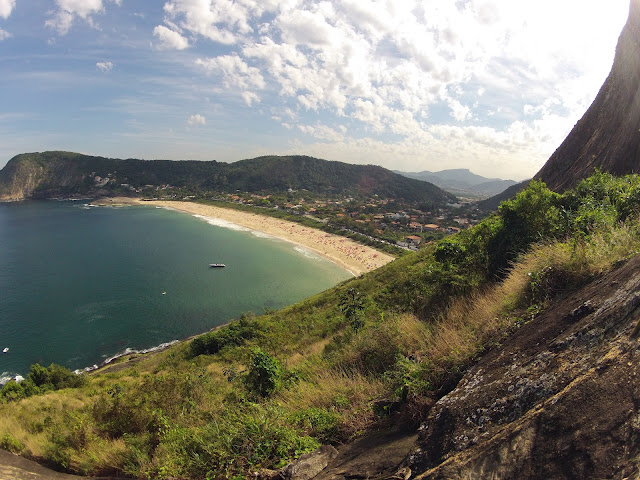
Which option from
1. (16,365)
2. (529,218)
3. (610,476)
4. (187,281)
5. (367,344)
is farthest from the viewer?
(187,281)

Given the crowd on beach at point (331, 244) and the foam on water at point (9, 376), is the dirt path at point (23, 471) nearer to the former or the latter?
the foam on water at point (9, 376)

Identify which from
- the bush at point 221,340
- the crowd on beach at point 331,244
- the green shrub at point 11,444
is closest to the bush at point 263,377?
the green shrub at point 11,444

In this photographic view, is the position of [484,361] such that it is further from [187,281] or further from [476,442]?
[187,281]

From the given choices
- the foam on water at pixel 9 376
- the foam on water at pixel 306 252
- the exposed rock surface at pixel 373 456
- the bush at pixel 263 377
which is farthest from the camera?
the foam on water at pixel 306 252

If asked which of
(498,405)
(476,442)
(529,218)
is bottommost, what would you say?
(476,442)

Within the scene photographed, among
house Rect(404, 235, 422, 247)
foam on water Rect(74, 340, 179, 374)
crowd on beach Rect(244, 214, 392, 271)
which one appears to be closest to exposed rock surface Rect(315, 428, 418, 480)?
foam on water Rect(74, 340, 179, 374)

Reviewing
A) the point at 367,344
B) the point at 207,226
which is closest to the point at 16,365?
the point at 367,344

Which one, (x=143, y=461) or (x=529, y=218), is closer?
(x=143, y=461)

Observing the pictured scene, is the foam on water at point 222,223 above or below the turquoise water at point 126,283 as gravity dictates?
above
